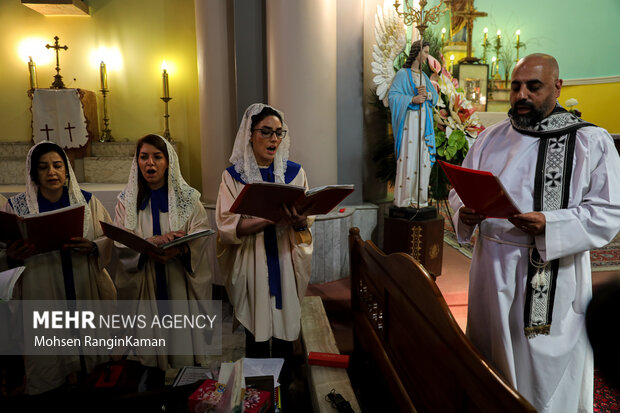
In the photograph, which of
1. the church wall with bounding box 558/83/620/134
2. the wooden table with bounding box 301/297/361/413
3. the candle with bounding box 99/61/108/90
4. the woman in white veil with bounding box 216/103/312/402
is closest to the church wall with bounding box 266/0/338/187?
the wooden table with bounding box 301/297/361/413

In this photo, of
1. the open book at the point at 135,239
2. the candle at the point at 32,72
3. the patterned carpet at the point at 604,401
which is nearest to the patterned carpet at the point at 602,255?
the patterned carpet at the point at 604,401

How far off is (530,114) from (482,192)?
19.4 inches

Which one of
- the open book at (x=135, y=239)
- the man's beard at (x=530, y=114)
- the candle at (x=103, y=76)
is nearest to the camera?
the man's beard at (x=530, y=114)

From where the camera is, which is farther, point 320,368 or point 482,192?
point 320,368

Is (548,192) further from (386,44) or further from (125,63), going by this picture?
(125,63)

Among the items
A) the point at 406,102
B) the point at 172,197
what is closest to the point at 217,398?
the point at 172,197

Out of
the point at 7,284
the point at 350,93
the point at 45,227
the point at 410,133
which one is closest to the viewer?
the point at 7,284

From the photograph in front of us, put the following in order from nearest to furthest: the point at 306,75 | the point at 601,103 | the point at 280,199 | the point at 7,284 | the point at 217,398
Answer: the point at 7,284
the point at 217,398
the point at 280,199
the point at 306,75
the point at 601,103

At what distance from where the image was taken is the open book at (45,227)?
7.57 feet

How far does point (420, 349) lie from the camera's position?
1.61 m

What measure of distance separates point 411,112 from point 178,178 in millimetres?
2823

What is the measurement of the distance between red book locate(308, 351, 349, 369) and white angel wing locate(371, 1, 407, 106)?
3090mm

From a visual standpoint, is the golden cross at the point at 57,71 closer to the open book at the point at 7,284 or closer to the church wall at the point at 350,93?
the church wall at the point at 350,93

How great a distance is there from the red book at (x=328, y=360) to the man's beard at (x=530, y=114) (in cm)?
157
